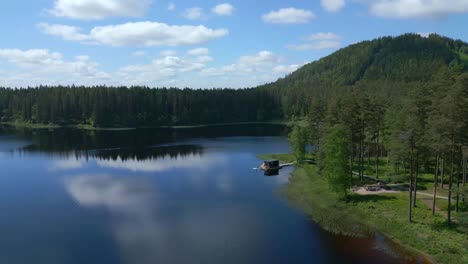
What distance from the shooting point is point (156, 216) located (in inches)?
2035

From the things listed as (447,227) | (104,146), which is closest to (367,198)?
(447,227)

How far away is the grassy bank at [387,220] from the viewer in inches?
1494

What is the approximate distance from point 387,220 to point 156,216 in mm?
29216

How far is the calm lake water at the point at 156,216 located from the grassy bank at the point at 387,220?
250 cm

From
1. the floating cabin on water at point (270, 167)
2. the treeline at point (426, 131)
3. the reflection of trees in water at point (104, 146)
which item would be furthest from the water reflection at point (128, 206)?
the reflection of trees in water at point (104, 146)

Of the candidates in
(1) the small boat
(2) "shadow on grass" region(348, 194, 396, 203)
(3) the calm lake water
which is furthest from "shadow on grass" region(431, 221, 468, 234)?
(1) the small boat

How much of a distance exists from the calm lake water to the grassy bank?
2.50m

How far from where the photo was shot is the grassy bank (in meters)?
37.9

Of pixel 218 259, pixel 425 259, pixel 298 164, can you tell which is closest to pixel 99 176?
pixel 298 164

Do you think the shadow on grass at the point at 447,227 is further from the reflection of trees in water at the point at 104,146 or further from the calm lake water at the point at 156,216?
the reflection of trees in water at the point at 104,146

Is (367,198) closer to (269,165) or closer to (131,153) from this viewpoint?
(269,165)

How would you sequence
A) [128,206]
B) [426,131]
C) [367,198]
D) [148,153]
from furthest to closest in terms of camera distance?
[148,153], [128,206], [367,198], [426,131]

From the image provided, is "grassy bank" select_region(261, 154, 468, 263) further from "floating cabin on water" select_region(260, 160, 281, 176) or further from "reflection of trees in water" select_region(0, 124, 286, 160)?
"reflection of trees in water" select_region(0, 124, 286, 160)

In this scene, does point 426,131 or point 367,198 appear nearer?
point 426,131
